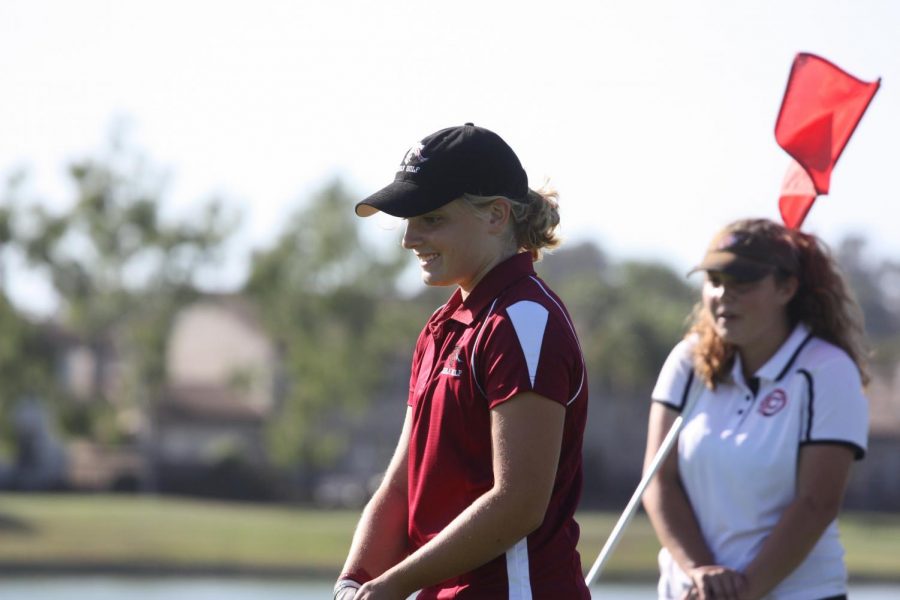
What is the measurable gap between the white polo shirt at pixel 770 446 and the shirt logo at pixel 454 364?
3.97 feet

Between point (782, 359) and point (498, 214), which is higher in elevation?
point (498, 214)

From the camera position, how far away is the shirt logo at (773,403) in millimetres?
4223

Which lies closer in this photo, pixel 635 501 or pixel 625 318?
pixel 635 501

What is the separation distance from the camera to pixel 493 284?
3344 mm

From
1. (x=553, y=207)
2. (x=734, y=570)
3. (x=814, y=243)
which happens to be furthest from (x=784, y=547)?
(x=553, y=207)

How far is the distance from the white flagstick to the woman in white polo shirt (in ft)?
0.39

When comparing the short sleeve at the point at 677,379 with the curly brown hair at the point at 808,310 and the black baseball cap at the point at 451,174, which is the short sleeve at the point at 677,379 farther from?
the black baseball cap at the point at 451,174

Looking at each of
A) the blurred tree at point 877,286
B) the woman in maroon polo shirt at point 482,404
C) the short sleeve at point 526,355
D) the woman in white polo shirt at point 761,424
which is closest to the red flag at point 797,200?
the woman in white polo shirt at point 761,424

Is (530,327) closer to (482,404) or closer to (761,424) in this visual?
(482,404)

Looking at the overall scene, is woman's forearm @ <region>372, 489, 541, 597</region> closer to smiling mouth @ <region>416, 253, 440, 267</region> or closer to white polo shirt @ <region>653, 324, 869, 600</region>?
smiling mouth @ <region>416, 253, 440, 267</region>

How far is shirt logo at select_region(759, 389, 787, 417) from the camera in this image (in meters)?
4.22

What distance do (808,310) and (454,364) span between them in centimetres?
148

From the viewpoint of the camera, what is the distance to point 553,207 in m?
3.51

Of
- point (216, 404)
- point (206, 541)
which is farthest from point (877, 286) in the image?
point (206, 541)
